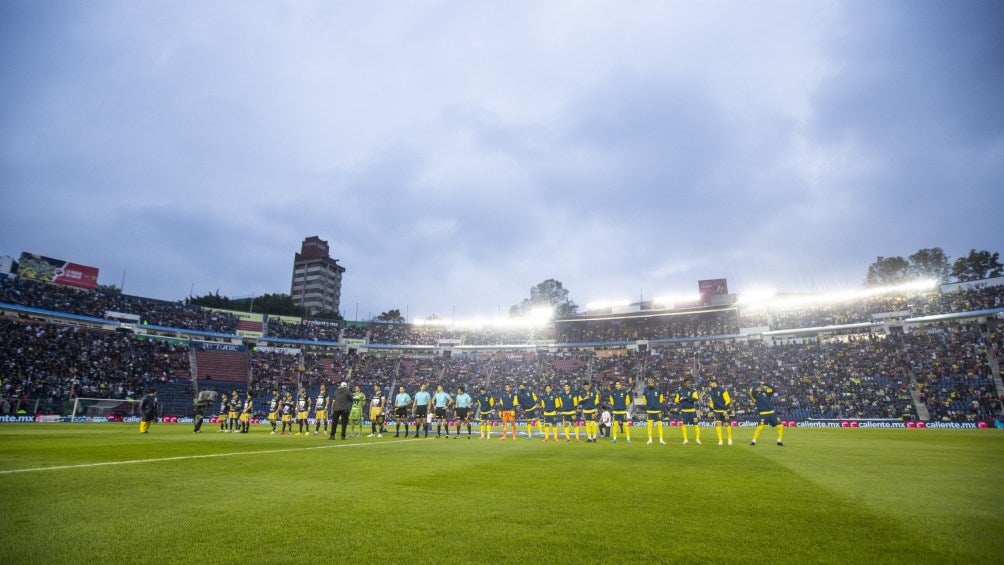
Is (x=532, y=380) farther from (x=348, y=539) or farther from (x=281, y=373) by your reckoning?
(x=348, y=539)

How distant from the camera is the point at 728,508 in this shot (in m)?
5.16

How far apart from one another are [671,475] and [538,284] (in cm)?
8668

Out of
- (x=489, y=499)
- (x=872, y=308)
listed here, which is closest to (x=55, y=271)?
(x=489, y=499)

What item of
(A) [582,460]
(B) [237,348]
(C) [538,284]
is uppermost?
(C) [538,284]

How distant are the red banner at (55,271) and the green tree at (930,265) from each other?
105475 millimetres

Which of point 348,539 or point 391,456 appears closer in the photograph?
point 348,539

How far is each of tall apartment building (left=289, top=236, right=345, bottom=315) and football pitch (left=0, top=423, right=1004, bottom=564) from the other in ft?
385

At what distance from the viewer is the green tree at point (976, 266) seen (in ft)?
201

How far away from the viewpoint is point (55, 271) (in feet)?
159

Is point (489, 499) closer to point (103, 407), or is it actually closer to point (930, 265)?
point (103, 407)

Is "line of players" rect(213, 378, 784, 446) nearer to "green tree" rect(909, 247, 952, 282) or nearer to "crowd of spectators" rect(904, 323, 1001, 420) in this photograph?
"crowd of spectators" rect(904, 323, 1001, 420)

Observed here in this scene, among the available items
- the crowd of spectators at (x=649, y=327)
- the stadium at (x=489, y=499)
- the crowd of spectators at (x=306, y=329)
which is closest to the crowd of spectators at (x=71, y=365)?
the stadium at (x=489, y=499)

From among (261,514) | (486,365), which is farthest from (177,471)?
(486,365)

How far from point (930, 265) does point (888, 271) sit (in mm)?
4801
